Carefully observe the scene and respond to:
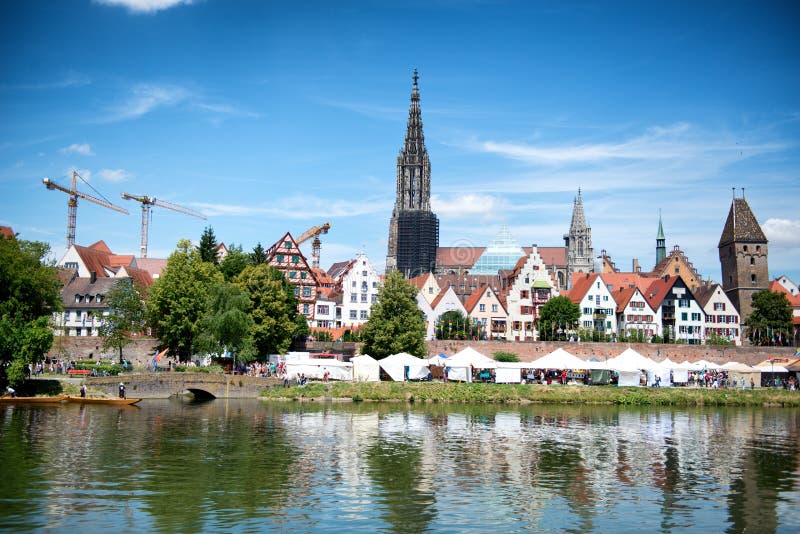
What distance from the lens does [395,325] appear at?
7175 cm

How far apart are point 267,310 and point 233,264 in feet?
45.5

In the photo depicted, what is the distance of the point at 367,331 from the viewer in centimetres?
7275

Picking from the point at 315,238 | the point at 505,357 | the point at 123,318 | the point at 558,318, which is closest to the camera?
the point at 123,318

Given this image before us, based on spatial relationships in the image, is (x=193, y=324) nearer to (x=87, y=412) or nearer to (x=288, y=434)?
(x=87, y=412)

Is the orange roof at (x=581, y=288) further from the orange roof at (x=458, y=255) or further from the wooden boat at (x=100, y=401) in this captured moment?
the wooden boat at (x=100, y=401)

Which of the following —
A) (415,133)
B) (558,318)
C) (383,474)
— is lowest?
(383,474)

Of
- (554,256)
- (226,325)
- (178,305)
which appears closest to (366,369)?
(226,325)

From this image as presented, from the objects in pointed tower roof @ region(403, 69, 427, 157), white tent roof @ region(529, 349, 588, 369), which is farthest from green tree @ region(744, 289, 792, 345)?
pointed tower roof @ region(403, 69, 427, 157)

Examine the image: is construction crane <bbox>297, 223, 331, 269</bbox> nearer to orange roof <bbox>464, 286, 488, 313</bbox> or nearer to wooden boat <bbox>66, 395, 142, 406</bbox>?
orange roof <bbox>464, 286, 488, 313</bbox>

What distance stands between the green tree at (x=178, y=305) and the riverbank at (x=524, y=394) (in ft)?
43.4

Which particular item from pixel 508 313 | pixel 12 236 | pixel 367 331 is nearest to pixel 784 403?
pixel 367 331

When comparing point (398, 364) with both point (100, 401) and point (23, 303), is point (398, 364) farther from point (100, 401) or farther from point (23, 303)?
point (23, 303)

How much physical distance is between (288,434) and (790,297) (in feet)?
374

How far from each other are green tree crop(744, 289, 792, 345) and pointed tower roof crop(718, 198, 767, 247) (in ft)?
48.3
